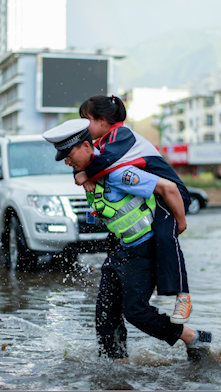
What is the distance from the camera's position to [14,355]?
4.10 meters

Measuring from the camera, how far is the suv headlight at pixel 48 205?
7.32m

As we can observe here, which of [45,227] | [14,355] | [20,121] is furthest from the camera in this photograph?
[20,121]

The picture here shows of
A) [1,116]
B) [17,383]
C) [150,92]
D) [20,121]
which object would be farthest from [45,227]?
[150,92]

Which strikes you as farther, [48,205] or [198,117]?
[198,117]

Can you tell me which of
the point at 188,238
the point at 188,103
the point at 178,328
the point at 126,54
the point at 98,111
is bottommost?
the point at 188,238

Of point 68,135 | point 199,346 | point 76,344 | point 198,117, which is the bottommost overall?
point 76,344

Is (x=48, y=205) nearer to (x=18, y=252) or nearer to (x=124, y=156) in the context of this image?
(x=18, y=252)

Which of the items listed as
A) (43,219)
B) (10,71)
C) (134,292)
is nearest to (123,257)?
(134,292)

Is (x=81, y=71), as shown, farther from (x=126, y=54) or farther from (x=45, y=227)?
(x=45, y=227)

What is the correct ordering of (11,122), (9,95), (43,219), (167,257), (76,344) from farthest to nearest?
(9,95) → (11,122) → (43,219) → (76,344) → (167,257)

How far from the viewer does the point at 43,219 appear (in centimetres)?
724

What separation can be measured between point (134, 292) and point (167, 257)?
0.31 m

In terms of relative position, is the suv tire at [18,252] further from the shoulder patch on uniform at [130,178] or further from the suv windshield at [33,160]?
the shoulder patch on uniform at [130,178]

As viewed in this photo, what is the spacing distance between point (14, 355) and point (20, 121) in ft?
276
